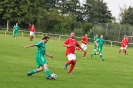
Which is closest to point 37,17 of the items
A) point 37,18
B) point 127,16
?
point 37,18

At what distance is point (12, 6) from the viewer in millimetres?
76875

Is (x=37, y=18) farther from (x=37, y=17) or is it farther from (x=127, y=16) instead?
(x=127, y=16)

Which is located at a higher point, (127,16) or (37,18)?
(127,16)

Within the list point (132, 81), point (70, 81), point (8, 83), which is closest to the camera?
point (8, 83)

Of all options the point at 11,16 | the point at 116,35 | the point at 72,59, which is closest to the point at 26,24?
the point at 11,16

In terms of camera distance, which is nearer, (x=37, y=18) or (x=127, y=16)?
(x=37, y=18)

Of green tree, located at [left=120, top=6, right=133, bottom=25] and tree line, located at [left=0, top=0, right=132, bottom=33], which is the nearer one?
tree line, located at [left=0, top=0, right=132, bottom=33]

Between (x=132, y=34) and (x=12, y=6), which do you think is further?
(x=12, y=6)

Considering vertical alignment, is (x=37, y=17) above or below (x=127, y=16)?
below

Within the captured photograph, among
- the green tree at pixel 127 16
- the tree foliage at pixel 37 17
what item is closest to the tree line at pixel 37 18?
the tree foliage at pixel 37 17

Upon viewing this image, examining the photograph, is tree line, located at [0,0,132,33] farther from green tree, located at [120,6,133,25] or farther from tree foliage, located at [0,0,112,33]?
green tree, located at [120,6,133,25]

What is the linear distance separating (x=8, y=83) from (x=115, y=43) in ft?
155

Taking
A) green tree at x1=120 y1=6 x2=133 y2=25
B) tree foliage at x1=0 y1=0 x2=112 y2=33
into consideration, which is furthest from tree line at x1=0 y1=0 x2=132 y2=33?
green tree at x1=120 y1=6 x2=133 y2=25

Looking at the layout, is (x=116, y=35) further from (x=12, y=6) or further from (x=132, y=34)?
(x=12, y=6)
